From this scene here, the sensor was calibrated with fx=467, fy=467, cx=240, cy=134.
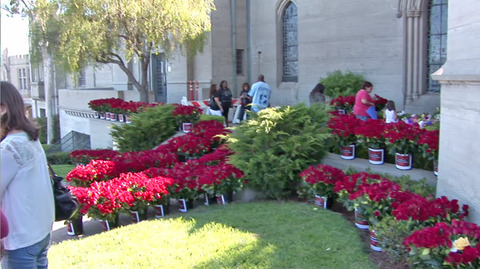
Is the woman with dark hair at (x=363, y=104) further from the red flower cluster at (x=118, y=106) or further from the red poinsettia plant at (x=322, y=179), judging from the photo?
the red flower cluster at (x=118, y=106)

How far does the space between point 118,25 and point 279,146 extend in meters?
9.64

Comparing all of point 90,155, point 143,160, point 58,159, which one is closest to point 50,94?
point 58,159

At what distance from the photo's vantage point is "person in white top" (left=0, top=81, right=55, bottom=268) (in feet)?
10.0

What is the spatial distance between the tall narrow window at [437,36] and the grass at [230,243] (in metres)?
9.82

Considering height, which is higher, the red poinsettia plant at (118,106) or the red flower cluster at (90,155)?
the red poinsettia plant at (118,106)

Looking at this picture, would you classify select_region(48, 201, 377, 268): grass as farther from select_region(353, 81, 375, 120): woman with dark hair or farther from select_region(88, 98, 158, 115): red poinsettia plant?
select_region(88, 98, 158, 115): red poinsettia plant

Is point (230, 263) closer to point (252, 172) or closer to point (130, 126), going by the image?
point (252, 172)

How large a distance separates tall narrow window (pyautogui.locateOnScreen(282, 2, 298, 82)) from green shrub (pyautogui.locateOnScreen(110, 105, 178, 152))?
9014 mm

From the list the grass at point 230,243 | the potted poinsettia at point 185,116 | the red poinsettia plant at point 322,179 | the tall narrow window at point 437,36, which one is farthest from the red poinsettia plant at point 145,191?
the tall narrow window at point 437,36

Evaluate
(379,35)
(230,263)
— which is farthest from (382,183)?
(379,35)

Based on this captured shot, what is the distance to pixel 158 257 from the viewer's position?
16.6 ft

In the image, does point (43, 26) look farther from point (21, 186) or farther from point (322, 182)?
point (21, 186)

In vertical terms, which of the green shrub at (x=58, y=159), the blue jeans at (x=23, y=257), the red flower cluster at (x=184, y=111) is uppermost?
the red flower cluster at (x=184, y=111)

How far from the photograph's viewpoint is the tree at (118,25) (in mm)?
14461
